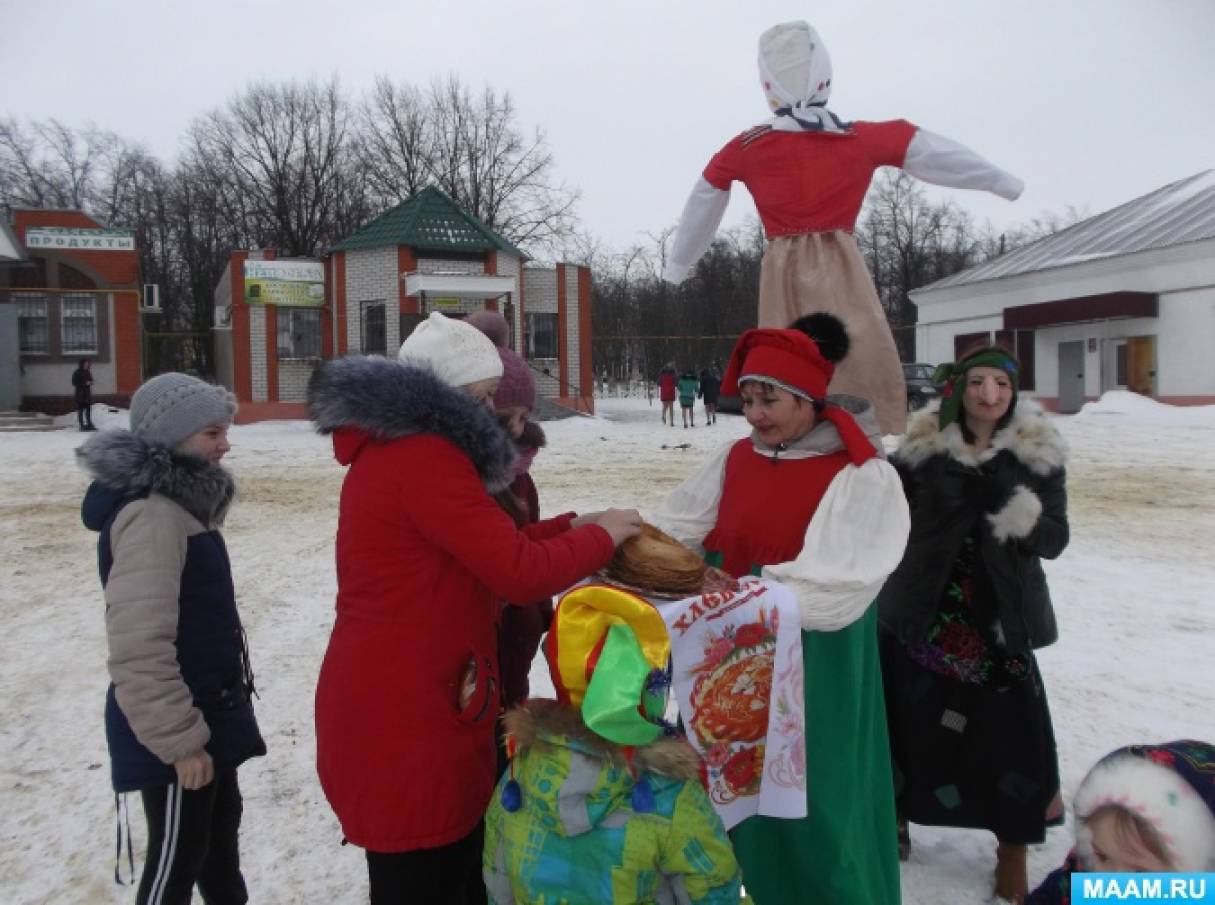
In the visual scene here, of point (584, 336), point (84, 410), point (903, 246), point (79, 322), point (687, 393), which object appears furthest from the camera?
point (903, 246)

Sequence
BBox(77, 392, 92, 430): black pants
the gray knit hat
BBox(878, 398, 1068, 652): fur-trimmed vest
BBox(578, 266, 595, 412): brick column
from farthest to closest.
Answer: BBox(578, 266, 595, 412): brick column
BBox(77, 392, 92, 430): black pants
BBox(878, 398, 1068, 652): fur-trimmed vest
the gray knit hat

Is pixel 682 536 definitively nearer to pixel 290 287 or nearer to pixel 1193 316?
pixel 290 287

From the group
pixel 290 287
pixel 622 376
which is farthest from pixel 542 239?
pixel 290 287

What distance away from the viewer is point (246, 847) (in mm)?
3246

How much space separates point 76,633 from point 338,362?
4.88 metres

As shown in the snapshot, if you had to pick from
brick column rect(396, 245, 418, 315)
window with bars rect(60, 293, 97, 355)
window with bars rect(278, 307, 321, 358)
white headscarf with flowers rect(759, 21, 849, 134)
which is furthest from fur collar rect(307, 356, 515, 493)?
window with bars rect(60, 293, 97, 355)

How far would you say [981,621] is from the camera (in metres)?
3.01

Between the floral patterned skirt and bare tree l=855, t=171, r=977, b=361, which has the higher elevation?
bare tree l=855, t=171, r=977, b=361

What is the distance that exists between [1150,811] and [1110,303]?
91.6 feet

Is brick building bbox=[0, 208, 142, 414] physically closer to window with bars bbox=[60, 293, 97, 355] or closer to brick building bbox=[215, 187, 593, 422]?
window with bars bbox=[60, 293, 97, 355]

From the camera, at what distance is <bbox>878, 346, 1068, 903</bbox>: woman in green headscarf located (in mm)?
2914

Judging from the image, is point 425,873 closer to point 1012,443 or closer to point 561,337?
point 1012,443

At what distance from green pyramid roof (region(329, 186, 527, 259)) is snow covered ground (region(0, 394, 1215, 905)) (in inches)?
534

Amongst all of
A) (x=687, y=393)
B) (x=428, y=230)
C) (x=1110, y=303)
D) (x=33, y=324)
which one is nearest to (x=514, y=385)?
(x=687, y=393)
